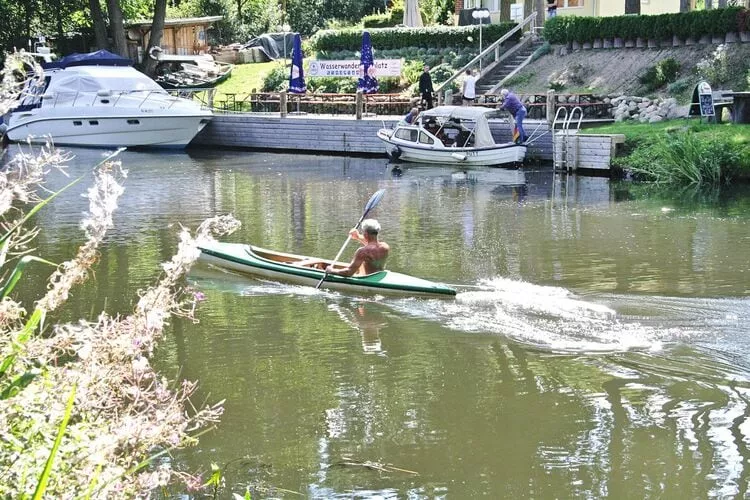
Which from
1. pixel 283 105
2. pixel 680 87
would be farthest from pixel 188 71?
pixel 680 87

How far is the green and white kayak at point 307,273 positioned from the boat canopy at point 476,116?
13445 millimetres

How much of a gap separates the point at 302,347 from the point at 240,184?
14408 millimetres

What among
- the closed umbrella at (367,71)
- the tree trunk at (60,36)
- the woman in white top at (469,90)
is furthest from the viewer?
the tree trunk at (60,36)

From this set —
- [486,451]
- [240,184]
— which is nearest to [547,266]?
Result: [486,451]

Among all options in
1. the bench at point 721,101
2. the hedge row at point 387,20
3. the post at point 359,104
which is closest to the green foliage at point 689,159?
the bench at point 721,101

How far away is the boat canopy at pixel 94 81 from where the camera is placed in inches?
1367

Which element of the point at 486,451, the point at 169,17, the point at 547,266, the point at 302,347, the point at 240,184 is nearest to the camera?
the point at 486,451

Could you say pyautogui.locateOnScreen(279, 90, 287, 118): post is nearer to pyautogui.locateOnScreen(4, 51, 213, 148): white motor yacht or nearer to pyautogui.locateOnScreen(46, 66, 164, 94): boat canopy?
pyautogui.locateOnScreen(4, 51, 213, 148): white motor yacht

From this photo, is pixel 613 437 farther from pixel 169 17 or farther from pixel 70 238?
pixel 169 17

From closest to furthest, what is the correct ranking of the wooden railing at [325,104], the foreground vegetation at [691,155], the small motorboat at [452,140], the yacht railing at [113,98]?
the foreground vegetation at [691,155] → the small motorboat at [452,140] → the wooden railing at [325,104] → the yacht railing at [113,98]

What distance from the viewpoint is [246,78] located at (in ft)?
145

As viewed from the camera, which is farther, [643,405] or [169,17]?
[169,17]

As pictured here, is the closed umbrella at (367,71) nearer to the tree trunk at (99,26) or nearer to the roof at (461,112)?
the roof at (461,112)

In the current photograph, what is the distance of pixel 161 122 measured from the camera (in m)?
33.2
